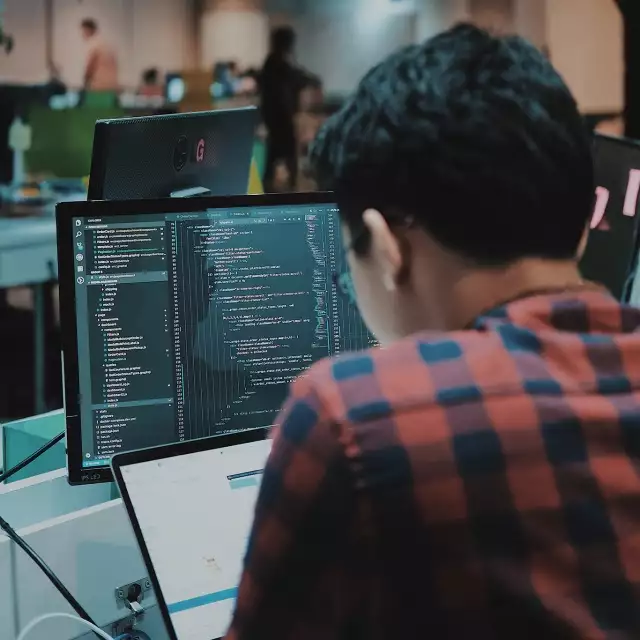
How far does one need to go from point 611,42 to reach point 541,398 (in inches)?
258

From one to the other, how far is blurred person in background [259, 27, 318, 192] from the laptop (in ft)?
19.4

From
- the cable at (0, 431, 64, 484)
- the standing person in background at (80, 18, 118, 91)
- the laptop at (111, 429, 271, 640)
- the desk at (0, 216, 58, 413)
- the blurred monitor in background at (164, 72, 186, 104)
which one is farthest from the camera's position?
the standing person in background at (80, 18, 118, 91)

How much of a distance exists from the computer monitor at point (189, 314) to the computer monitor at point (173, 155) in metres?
0.23

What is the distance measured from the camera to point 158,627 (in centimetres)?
108

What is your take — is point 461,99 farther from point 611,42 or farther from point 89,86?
point 89,86

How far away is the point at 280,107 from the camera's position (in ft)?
22.4

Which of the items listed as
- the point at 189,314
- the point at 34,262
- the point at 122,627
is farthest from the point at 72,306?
the point at 34,262

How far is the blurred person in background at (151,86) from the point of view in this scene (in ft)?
23.7

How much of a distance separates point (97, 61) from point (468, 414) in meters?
8.17

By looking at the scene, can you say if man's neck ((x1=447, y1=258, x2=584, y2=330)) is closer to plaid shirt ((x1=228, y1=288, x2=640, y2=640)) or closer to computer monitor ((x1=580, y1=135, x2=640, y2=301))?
plaid shirt ((x1=228, y1=288, x2=640, y2=640))

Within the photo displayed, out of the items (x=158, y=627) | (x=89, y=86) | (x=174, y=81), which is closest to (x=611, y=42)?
(x=174, y=81)

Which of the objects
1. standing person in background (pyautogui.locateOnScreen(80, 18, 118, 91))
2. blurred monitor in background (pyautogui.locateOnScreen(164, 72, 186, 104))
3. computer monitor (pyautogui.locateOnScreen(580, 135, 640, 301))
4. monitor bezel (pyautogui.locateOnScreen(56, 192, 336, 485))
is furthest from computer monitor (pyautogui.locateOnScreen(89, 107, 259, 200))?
standing person in background (pyautogui.locateOnScreen(80, 18, 118, 91))

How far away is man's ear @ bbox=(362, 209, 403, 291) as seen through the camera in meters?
0.67

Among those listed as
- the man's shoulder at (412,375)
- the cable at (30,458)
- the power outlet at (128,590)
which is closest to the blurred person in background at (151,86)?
the cable at (30,458)
